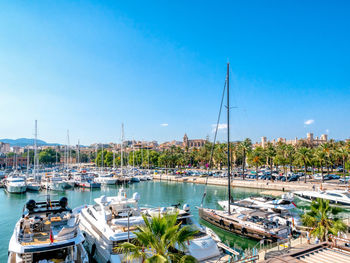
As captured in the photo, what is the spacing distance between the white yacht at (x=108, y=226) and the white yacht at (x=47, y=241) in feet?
5.30

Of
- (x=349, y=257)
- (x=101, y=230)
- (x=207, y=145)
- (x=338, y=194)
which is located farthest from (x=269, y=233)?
(x=207, y=145)

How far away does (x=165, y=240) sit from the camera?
7965 millimetres

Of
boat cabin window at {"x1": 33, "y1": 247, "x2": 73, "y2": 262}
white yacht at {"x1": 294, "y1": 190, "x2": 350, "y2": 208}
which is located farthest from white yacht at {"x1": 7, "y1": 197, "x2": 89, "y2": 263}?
white yacht at {"x1": 294, "y1": 190, "x2": 350, "y2": 208}

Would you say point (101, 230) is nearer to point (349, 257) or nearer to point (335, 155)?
point (349, 257)

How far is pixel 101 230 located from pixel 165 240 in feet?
34.4

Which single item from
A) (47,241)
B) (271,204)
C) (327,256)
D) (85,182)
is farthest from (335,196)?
(85,182)

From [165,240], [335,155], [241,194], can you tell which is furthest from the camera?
[335,155]

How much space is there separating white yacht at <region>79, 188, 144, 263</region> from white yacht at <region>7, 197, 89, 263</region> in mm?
1616

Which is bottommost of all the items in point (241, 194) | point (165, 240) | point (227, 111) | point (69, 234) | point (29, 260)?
point (241, 194)

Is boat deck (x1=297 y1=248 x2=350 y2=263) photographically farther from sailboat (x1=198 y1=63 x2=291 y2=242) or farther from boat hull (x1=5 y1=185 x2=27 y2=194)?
boat hull (x1=5 y1=185 x2=27 y2=194)

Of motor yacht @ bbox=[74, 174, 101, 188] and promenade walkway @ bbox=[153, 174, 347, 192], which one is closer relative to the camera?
promenade walkway @ bbox=[153, 174, 347, 192]

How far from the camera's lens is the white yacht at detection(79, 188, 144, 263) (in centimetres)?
1489

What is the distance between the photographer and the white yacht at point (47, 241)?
12.4m

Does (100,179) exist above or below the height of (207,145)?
below
